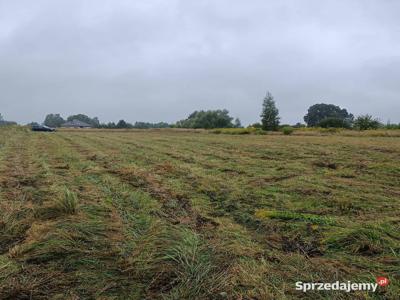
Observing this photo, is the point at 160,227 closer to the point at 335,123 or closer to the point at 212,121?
the point at 335,123

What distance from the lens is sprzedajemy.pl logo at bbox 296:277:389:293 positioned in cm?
274

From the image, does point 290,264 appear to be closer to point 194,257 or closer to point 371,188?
point 194,257

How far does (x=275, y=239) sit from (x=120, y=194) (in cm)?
291

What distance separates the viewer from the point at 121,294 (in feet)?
9.09

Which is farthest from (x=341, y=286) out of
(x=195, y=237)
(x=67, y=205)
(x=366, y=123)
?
(x=366, y=123)

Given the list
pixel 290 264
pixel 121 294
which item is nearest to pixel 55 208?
pixel 121 294

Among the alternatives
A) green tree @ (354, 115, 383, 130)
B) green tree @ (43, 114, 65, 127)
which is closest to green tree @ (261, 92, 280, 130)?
green tree @ (354, 115, 383, 130)

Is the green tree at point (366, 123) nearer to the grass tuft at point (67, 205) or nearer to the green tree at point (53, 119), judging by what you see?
the grass tuft at point (67, 205)

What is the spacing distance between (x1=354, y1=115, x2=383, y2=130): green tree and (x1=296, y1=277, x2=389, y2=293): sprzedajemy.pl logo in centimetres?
3976

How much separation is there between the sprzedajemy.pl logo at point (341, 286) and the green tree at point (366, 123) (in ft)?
130

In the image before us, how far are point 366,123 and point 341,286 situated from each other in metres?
40.7

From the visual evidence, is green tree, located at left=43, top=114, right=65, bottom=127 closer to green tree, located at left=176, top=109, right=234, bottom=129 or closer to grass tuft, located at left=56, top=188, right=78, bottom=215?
green tree, located at left=176, top=109, right=234, bottom=129

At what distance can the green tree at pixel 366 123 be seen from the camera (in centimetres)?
3900

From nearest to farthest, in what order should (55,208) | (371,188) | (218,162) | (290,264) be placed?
(290,264) → (55,208) → (371,188) → (218,162)
